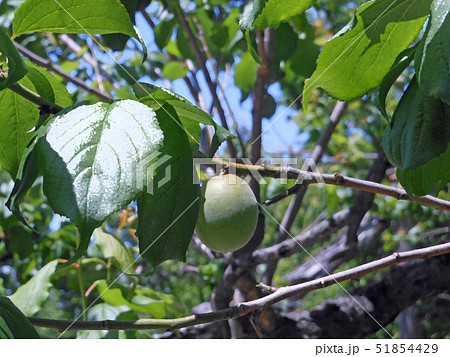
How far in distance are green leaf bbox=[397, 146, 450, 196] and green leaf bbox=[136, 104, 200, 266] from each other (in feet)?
0.96

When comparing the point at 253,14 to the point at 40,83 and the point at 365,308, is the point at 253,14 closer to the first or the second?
the point at 40,83

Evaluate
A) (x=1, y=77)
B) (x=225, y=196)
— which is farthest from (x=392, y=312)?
(x=1, y=77)

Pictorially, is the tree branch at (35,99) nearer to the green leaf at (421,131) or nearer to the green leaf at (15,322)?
the green leaf at (15,322)

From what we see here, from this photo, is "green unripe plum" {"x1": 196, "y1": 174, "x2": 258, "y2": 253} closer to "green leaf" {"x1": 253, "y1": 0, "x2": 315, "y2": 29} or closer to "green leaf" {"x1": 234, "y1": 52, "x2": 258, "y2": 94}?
"green leaf" {"x1": 253, "y1": 0, "x2": 315, "y2": 29}

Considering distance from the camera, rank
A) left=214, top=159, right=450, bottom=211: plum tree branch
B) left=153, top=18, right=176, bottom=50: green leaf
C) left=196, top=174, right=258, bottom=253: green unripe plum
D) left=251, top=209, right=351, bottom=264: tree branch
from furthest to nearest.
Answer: left=153, top=18, right=176, bottom=50: green leaf → left=251, top=209, right=351, bottom=264: tree branch → left=196, top=174, right=258, bottom=253: green unripe plum → left=214, top=159, right=450, bottom=211: plum tree branch

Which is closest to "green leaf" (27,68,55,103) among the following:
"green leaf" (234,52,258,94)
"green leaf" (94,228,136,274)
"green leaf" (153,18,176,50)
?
"green leaf" (94,228,136,274)

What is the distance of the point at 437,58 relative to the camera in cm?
52

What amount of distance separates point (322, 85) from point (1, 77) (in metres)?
0.41

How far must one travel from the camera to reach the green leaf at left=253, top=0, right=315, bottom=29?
0.71 metres

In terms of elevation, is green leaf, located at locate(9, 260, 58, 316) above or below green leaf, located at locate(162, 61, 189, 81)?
below

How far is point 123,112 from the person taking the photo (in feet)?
1.82

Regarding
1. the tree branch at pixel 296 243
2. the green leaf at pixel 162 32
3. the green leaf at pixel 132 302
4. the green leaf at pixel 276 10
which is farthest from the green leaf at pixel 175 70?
the green leaf at pixel 276 10

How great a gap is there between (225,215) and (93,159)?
0.37 m
